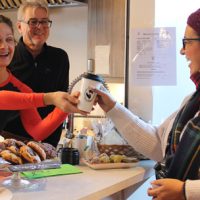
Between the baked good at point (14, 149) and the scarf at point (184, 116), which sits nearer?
the baked good at point (14, 149)

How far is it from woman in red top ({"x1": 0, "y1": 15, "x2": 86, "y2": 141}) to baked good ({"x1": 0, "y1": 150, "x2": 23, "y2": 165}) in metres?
0.34

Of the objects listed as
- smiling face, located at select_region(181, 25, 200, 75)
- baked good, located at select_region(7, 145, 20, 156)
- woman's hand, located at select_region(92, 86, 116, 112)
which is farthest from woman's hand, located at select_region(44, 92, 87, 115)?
smiling face, located at select_region(181, 25, 200, 75)

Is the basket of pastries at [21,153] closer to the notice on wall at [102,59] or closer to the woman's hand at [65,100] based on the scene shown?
the woman's hand at [65,100]

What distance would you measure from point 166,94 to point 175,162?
0.89m

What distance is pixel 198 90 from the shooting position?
1.40 meters

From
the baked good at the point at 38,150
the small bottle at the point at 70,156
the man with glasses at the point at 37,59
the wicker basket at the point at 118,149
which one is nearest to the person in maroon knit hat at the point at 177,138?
the wicker basket at the point at 118,149

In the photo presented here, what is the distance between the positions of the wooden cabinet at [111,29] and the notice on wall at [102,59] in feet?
0.09

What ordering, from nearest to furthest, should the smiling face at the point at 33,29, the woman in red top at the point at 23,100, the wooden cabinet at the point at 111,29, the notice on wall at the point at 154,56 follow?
the woman in red top at the point at 23,100 < the smiling face at the point at 33,29 < the notice on wall at the point at 154,56 < the wooden cabinet at the point at 111,29

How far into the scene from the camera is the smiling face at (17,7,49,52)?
192 cm

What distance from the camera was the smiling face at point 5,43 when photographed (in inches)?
61.0

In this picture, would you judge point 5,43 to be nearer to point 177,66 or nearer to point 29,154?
point 29,154

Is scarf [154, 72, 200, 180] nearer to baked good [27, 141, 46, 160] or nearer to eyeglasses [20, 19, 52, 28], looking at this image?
baked good [27, 141, 46, 160]

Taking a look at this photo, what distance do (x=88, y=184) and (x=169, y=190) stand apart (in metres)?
0.30

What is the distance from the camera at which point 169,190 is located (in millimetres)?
1229
